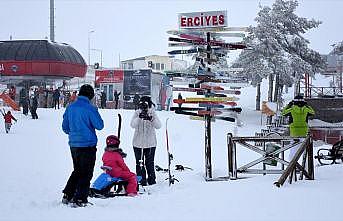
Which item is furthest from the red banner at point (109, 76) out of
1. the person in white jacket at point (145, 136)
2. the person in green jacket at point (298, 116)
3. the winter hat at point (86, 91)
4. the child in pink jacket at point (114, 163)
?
the winter hat at point (86, 91)

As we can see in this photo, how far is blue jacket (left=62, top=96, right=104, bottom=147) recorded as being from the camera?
7320 millimetres

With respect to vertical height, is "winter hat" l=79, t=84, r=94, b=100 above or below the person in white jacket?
above

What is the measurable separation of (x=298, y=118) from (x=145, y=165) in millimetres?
3584

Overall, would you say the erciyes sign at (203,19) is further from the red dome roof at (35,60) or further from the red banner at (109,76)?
the red dome roof at (35,60)

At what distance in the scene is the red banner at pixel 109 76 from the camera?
130ft

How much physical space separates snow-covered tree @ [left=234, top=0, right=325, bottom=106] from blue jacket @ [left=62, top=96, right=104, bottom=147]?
32.7m

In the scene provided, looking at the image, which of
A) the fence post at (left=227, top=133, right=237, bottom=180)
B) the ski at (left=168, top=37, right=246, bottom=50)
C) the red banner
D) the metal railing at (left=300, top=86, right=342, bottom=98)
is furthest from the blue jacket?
the red banner

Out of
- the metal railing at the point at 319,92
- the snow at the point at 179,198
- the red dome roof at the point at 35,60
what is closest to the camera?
the snow at the point at 179,198

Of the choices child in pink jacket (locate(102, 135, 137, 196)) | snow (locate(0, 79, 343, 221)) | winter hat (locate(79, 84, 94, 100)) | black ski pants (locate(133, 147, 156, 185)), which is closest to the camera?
snow (locate(0, 79, 343, 221))

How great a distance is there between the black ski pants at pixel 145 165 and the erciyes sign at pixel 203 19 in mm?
2825

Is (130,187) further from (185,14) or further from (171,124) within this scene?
(171,124)

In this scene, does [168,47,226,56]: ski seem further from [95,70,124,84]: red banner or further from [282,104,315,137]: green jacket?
[95,70,124,84]: red banner

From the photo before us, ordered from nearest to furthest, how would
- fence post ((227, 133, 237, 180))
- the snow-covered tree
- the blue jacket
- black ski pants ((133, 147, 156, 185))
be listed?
the blue jacket < fence post ((227, 133, 237, 180)) < black ski pants ((133, 147, 156, 185)) < the snow-covered tree

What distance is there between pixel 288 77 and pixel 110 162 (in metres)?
33.4
